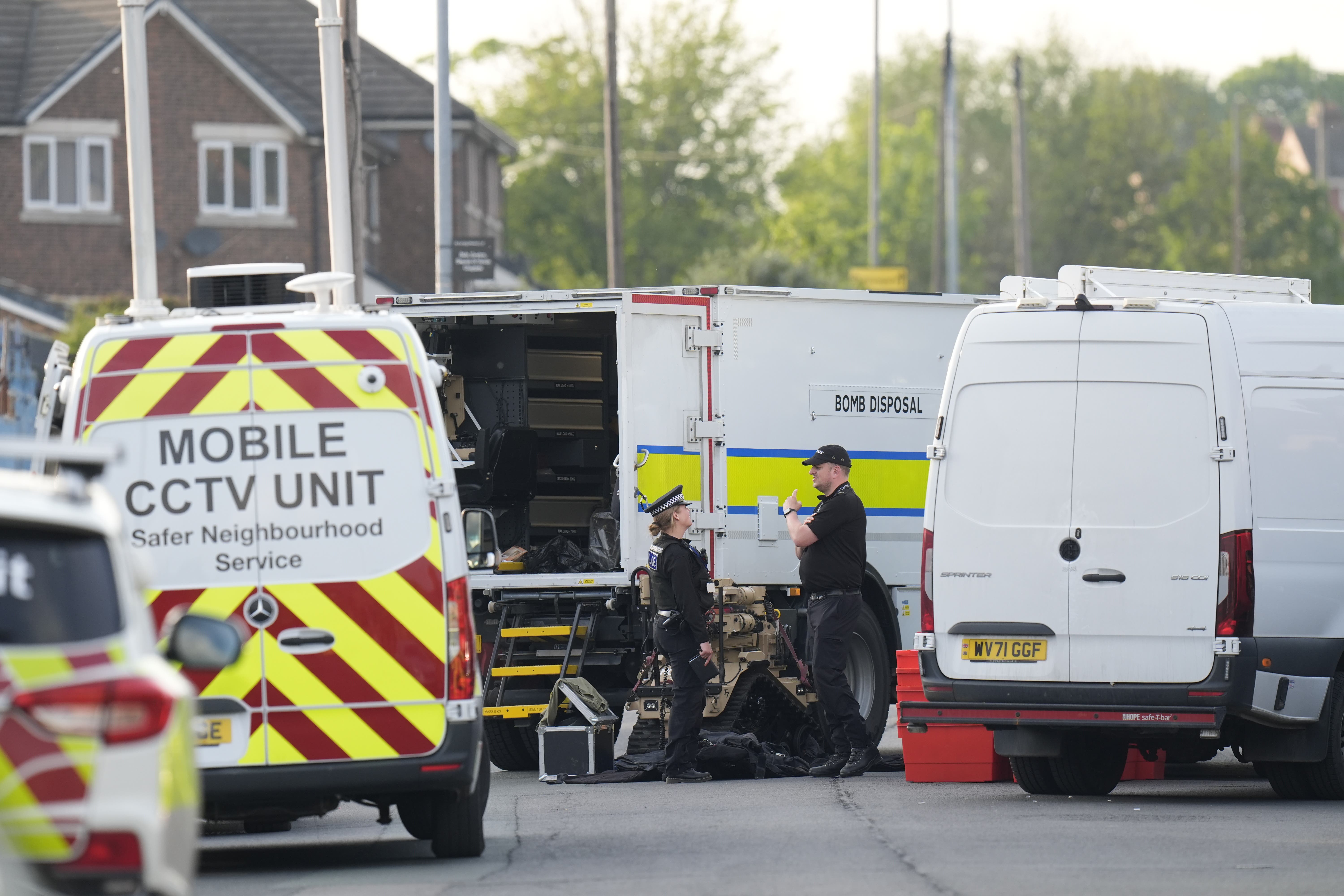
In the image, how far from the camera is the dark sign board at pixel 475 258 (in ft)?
77.9

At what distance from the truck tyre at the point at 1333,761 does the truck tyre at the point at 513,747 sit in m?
5.10

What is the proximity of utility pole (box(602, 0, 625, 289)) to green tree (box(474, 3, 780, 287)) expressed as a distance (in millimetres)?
37861

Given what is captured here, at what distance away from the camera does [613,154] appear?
1173 inches

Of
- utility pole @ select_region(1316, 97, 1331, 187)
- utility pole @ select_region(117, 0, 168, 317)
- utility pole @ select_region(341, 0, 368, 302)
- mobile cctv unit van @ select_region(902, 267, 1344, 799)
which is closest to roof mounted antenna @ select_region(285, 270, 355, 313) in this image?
mobile cctv unit van @ select_region(902, 267, 1344, 799)

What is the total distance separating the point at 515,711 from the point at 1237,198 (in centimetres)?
6777

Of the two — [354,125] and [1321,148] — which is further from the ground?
[1321,148]

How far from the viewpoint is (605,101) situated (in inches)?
1155

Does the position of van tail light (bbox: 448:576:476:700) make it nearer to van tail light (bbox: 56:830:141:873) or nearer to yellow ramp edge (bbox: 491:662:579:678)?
van tail light (bbox: 56:830:141:873)

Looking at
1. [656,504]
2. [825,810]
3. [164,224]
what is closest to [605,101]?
[164,224]

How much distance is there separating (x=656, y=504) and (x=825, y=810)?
8.17 ft

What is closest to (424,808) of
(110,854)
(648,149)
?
(110,854)

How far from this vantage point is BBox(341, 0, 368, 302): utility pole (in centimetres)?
2030

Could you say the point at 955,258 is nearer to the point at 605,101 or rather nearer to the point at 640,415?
Result: the point at 605,101

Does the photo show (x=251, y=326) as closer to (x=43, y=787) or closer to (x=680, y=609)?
(x=680, y=609)
